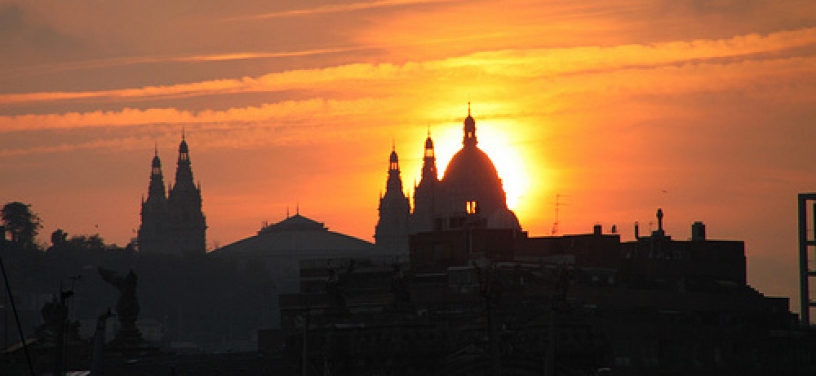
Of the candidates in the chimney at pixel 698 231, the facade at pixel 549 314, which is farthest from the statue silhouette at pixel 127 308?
the chimney at pixel 698 231

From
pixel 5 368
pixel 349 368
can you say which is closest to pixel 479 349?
pixel 349 368

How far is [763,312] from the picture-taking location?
143000mm

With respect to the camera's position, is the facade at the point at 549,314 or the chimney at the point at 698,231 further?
the chimney at the point at 698,231

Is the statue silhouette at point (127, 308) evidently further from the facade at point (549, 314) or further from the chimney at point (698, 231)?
the chimney at point (698, 231)

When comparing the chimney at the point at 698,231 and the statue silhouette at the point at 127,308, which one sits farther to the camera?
the chimney at the point at 698,231

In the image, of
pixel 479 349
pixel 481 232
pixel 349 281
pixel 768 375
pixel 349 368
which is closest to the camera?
pixel 479 349

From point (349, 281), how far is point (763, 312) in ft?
91.0

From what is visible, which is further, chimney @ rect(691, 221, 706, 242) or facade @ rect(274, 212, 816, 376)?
chimney @ rect(691, 221, 706, 242)

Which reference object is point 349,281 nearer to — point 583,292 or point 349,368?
point 583,292

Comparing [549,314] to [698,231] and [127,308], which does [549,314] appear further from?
[698,231]

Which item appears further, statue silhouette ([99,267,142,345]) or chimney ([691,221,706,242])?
chimney ([691,221,706,242])

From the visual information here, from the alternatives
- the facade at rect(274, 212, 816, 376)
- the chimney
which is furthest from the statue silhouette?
the chimney

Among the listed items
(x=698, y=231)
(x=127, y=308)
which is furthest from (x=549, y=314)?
(x=698, y=231)

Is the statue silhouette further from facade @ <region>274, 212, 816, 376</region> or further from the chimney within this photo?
the chimney
